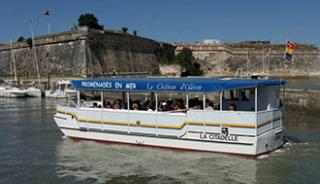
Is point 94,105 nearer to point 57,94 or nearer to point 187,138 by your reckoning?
point 187,138

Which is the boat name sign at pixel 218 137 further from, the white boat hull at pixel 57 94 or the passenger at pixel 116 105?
the white boat hull at pixel 57 94

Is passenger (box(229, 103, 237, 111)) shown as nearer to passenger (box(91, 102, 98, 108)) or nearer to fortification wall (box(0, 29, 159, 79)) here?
passenger (box(91, 102, 98, 108))

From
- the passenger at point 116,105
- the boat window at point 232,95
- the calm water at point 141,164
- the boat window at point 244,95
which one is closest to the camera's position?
Result: the calm water at point 141,164

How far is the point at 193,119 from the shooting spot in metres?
15.5

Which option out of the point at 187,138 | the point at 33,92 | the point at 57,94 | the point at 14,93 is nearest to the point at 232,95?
the point at 187,138

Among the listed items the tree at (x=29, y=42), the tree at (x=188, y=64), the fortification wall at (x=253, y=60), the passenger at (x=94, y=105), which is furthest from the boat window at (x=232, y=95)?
the fortification wall at (x=253, y=60)

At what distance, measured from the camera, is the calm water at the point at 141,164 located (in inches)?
516

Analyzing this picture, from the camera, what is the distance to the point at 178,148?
52.4ft

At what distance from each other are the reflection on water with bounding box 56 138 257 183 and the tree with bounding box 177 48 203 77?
2199 inches

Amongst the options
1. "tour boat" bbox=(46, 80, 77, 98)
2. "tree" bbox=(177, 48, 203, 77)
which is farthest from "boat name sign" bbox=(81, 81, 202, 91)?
"tree" bbox=(177, 48, 203, 77)

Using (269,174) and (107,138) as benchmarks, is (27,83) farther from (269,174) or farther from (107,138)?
(269,174)

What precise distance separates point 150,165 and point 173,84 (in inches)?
126

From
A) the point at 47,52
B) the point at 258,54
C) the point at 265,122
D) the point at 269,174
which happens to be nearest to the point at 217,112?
the point at 265,122

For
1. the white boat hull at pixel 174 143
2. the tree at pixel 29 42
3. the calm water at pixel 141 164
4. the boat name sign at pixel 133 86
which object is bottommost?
the calm water at pixel 141 164
